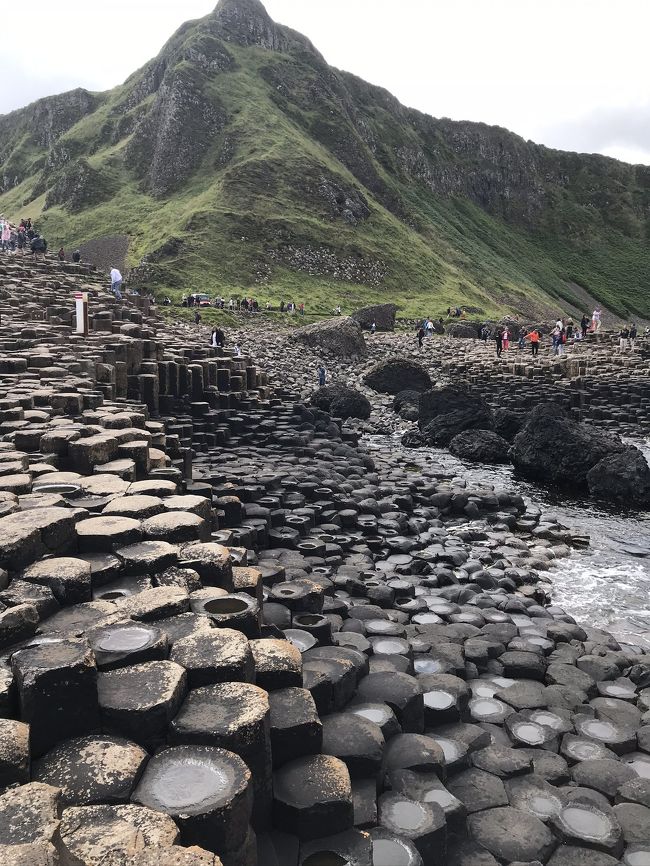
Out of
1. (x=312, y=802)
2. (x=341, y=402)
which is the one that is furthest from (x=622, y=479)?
(x=312, y=802)

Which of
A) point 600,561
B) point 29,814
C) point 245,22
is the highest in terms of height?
point 245,22

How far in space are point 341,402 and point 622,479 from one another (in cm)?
1094

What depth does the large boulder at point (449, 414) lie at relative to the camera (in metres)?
20.5

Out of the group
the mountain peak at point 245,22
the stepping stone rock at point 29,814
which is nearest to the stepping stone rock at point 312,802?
the stepping stone rock at point 29,814

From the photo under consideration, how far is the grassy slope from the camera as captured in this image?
55688mm

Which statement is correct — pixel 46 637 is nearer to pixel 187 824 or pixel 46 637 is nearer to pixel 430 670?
pixel 187 824

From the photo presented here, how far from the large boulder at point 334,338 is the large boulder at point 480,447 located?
1842cm

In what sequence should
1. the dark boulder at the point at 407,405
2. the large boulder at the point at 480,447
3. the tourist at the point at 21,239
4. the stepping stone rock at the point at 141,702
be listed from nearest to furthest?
the stepping stone rock at the point at 141,702 → the large boulder at the point at 480,447 → the dark boulder at the point at 407,405 → the tourist at the point at 21,239

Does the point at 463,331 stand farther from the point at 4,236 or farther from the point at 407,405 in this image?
the point at 4,236

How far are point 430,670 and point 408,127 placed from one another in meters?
117

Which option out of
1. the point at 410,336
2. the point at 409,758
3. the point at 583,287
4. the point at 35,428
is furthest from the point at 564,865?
the point at 583,287

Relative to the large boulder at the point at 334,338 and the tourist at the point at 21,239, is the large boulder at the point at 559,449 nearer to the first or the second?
the large boulder at the point at 334,338

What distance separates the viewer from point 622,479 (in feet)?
49.9

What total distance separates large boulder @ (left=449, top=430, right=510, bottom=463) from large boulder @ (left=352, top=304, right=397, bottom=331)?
29398 mm
